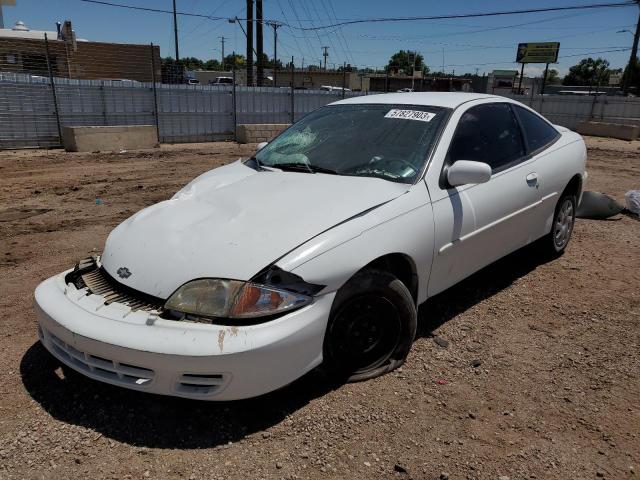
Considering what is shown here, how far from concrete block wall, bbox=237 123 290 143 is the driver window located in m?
13.2

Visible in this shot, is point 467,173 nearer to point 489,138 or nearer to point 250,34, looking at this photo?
point 489,138

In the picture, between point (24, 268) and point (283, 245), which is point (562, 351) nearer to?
point (283, 245)

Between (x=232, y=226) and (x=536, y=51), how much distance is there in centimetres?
4689

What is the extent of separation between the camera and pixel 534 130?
14.4 ft

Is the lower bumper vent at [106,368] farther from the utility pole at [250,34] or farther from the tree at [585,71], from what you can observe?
the tree at [585,71]

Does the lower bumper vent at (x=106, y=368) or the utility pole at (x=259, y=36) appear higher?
the utility pole at (x=259, y=36)

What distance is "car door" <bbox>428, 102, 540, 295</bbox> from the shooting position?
124 inches

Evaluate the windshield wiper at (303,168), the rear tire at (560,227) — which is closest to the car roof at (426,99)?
the windshield wiper at (303,168)

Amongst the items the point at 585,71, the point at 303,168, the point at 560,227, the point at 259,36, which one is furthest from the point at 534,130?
the point at 585,71

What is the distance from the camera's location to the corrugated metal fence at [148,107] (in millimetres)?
13391

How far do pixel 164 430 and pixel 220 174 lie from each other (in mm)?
1892

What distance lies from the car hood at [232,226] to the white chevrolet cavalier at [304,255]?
1cm

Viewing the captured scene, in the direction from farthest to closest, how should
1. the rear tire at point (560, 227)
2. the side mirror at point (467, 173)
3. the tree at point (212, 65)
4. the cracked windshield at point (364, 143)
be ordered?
the tree at point (212, 65), the rear tire at point (560, 227), the cracked windshield at point (364, 143), the side mirror at point (467, 173)

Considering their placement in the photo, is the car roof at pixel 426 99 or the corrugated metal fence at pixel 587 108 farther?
the corrugated metal fence at pixel 587 108
